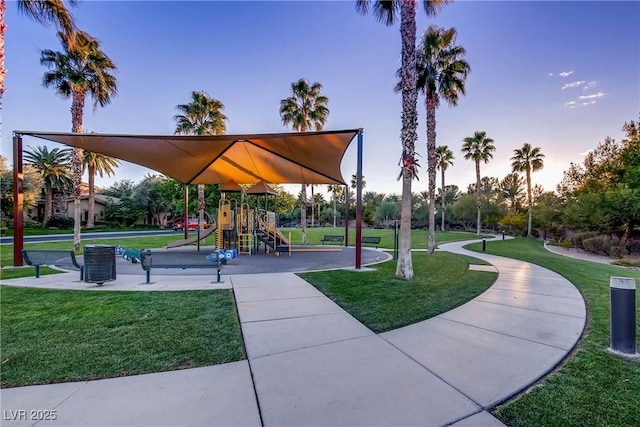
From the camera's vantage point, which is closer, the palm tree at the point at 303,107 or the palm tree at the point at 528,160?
the palm tree at the point at 303,107

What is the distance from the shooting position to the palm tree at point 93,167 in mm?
34344

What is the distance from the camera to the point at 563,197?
32250mm

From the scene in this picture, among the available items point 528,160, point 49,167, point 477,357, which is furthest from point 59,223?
point 528,160

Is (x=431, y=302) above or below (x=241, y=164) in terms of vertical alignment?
below

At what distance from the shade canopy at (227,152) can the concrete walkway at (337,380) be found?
224 inches

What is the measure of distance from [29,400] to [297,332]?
2.75 m

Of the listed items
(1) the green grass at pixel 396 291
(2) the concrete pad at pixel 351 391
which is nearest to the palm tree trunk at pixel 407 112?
(1) the green grass at pixel 396 291

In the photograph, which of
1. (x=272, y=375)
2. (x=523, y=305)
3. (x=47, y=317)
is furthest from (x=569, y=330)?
(x=47, y=317)

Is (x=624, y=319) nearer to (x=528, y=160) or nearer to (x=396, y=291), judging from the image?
(x=396, y=291)

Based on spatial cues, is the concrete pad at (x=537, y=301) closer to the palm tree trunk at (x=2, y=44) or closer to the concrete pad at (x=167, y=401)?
the concrete pad at (x=167, y=401)

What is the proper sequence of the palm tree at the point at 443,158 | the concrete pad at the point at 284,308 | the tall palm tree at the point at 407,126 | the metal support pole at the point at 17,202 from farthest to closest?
the palm tree at the point at 443,158, the metal support pole at the point at 17,202, the tall palm tree at the point at 407,126, the concrete pad at the point at 284,308

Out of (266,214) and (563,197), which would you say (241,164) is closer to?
(266,214)

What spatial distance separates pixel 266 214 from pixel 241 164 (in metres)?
2.85

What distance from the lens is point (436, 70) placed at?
14.6 metres
